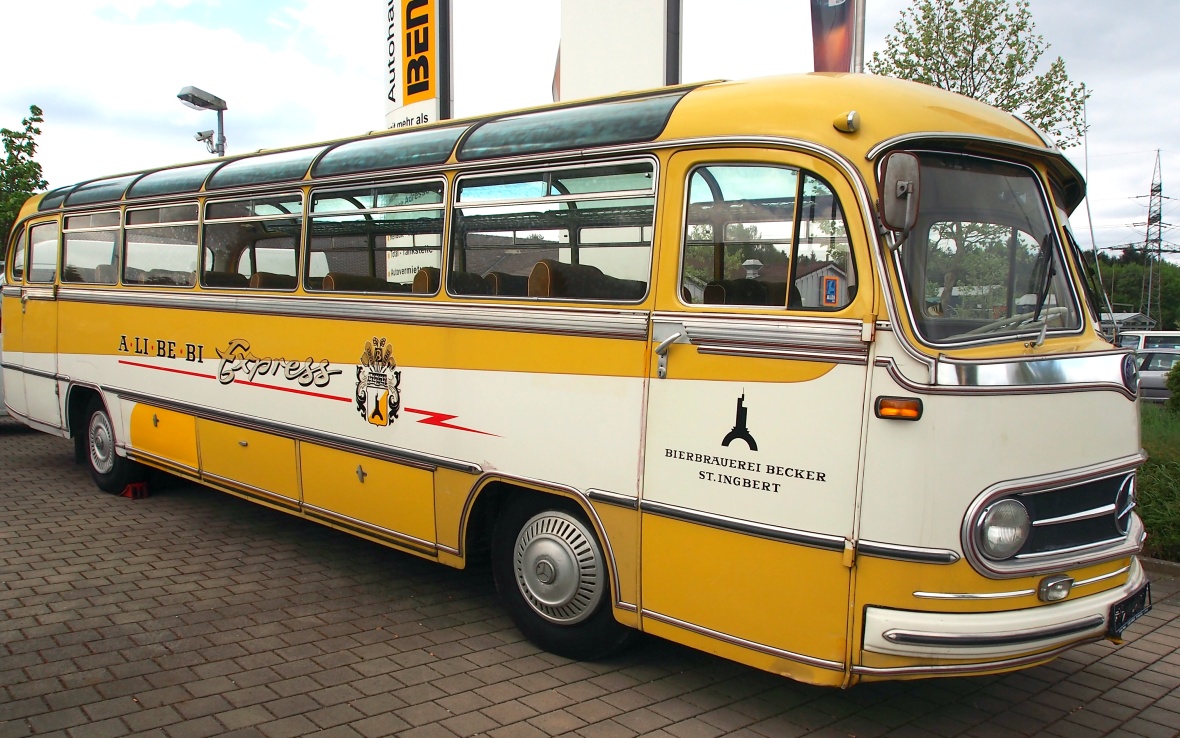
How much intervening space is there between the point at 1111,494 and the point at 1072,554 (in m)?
0.41

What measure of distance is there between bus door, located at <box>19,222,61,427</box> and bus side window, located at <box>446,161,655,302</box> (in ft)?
20.9

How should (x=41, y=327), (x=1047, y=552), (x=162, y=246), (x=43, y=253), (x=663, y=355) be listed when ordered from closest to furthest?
(x=1047, y=552) < (x=663, y=355) < (x=162, y=246) < (x=41, y=327) < (x=43, y=253)

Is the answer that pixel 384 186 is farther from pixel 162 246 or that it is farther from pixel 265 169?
pixel 162 246

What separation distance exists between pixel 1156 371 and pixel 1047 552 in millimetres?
20416

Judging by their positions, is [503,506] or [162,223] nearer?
[503,506]

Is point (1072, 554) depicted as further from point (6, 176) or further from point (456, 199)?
point (6, 176)

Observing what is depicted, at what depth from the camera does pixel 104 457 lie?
30.0ft

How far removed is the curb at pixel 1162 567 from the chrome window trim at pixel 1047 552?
317cm

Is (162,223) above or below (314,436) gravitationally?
above

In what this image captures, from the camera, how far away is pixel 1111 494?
421 cm

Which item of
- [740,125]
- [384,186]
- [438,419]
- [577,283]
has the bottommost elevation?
[438,419]

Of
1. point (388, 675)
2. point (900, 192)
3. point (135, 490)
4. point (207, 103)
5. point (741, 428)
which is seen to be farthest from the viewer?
point (207, 103)

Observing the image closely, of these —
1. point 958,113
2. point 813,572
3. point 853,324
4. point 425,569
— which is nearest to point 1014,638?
point 813,572

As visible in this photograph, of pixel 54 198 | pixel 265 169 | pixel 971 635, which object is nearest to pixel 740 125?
pixel 971 635
